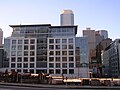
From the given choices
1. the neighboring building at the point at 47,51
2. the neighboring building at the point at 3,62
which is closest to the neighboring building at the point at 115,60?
the neighboring building at the point at 47,51

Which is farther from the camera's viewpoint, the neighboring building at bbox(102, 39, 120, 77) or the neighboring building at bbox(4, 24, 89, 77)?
the neighboring building at bbox(102, 39, 120, 77)

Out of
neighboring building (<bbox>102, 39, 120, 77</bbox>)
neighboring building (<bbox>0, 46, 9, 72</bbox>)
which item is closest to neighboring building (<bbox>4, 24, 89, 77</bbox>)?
neighboring building (<bbox>0, 46, 9, 72</bbox>)

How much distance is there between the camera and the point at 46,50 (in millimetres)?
150250

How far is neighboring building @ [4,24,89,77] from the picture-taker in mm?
146250

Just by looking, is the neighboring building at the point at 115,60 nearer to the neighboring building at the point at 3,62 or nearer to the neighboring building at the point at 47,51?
the neighboring building at the point at 47,51

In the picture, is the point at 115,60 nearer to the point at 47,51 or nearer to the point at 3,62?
the point at 47,51

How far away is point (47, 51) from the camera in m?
149

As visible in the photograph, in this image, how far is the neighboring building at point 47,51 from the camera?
14625 cm

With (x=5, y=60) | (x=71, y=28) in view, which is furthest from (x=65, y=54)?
(x=5, y=60)

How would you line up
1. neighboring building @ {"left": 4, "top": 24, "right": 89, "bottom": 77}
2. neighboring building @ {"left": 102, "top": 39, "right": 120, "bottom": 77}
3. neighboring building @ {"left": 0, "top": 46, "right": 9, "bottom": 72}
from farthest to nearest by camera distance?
1. neighboring building @ {"left": 102, "top": 39, "right": 120, "bottom": 77}
2. neighboring building @ {"left": 0, "top": 46, "right": 9, "bottom": 72}
3. neighboring building @ {"left": 4, "top": 24, "right": 89, "bottom": 77}

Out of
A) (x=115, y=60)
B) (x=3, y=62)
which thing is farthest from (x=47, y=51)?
(x=115, y=60)

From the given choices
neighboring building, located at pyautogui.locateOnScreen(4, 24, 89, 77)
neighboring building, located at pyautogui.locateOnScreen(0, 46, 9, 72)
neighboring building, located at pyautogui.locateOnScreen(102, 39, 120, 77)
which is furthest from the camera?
neighboring building, located at pyautogui.locateOnScreen(102, 39, 120, 77)

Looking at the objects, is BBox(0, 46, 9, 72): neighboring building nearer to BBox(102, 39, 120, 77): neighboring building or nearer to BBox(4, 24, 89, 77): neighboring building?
BBox(4, 24, 89, 77): neighboring building

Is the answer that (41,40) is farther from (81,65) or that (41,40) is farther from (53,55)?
(81,65)
